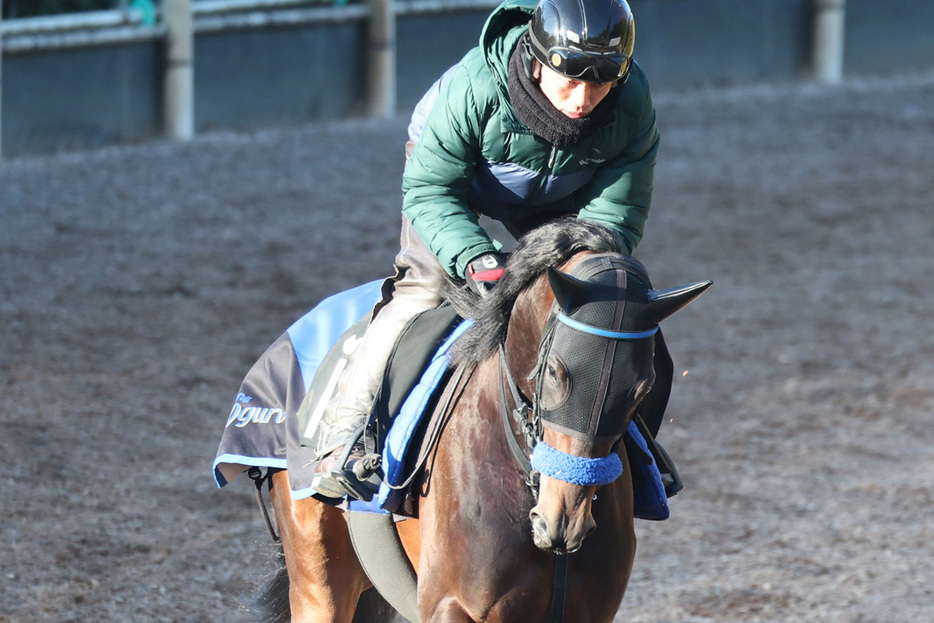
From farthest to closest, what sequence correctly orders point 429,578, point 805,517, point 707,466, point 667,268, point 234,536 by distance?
point 667,268 < point 707,466 < point 805,517 < point 234,536 < point 429,578

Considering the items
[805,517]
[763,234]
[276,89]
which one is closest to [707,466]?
[805,517]

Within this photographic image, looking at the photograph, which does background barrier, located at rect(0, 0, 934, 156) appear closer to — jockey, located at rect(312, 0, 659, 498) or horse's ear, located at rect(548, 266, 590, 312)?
jockey, located at rect(312, 0, 659, 498)

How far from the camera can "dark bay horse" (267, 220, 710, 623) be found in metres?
2.88

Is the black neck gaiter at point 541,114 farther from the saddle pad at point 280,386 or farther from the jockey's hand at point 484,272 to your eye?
the saddle pad at point 280,386

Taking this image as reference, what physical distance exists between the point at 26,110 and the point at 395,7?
405 cm

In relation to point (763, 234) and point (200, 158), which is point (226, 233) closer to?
point (200, 158)

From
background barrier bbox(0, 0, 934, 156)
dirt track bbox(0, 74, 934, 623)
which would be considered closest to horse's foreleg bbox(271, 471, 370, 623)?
dirt track bbox(0, 74, 934, 623)

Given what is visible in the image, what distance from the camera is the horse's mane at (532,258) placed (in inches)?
121

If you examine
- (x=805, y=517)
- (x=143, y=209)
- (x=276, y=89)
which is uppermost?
(x=276, y=89)

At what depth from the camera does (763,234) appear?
10.9 meters

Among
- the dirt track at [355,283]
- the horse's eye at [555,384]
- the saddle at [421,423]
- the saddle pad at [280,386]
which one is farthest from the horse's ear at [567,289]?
the dirt track at [355,283]

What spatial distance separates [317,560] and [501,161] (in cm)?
143

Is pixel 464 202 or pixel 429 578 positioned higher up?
pixel 464 202

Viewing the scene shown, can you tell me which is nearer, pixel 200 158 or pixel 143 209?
pixel 143 209
